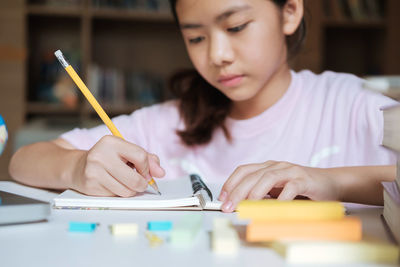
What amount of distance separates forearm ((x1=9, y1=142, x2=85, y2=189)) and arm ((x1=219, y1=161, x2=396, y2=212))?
0.99ft

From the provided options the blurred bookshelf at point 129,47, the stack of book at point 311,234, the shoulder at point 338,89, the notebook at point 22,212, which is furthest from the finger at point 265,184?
the blurred bookshelf at point 129,47

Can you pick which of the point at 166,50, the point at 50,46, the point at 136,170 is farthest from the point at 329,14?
the point at 136,170

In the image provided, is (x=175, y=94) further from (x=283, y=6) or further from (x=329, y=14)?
(x=329, y=14)

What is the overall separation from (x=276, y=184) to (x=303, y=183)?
4 cm

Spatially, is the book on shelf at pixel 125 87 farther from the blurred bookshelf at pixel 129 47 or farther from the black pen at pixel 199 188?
the black pen at pixel 199 188

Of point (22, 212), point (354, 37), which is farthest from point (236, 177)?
point (354, 37)

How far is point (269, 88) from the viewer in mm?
1229

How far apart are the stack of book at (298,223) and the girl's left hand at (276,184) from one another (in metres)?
0.13

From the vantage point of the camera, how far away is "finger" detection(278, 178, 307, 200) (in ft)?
2.08

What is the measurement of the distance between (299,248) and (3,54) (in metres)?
2.83

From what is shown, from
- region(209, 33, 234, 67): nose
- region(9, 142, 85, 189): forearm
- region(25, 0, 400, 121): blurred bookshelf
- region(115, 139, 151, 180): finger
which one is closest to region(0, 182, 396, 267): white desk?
region(115, 139, 151, 180): finger

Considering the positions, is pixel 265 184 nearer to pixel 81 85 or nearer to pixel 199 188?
pixel 199 188

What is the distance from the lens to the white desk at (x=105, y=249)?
43cm

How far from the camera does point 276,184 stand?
65cm
